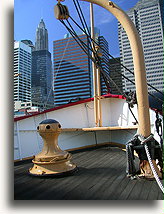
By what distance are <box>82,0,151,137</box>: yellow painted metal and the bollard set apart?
4.14ft

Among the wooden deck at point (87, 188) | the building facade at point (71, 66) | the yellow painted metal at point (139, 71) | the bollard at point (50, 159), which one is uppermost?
the building facade at point (71, 66)

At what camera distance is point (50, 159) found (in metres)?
2.49

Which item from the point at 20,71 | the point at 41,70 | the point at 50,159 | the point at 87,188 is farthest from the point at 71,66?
the point at 87,188

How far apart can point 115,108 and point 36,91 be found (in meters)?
4.94

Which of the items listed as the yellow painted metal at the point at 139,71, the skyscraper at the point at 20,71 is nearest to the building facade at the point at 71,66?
the skyscraper at the point at 20,71

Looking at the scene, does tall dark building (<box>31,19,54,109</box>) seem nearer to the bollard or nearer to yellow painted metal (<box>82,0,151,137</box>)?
the bollard

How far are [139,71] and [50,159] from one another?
1846mm

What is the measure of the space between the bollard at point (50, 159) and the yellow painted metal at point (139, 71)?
1262 millimetres

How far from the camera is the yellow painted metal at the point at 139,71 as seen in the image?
217cm

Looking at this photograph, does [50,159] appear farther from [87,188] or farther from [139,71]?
[139,71]

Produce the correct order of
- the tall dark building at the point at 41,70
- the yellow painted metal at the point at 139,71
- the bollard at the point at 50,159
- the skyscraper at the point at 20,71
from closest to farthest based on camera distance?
the yellow painted metal at the point at 139,71 → the bollard at the point at 50,159 → the skyscraper at the point at 20,71 → the tall dark building at the point at 41,70

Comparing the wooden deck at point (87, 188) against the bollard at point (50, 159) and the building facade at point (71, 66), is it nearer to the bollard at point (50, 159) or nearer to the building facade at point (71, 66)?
the bollard at point (50, 159)

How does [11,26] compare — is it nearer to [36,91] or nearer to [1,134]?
[1,134]

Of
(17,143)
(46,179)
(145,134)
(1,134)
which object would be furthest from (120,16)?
(17,143)
